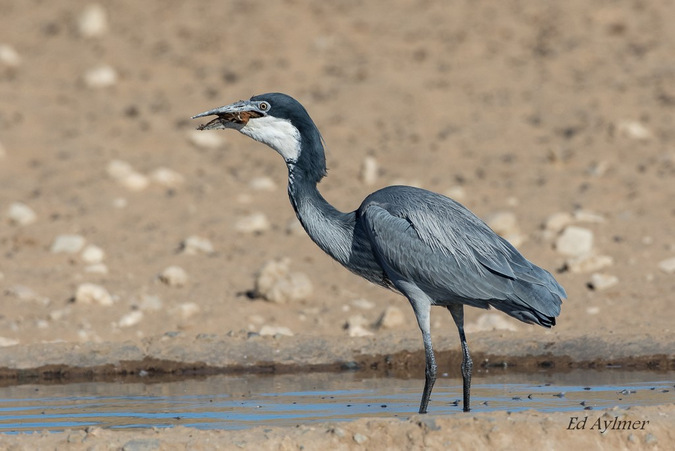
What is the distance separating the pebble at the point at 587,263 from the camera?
10.2 metres

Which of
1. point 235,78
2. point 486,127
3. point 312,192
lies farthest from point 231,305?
point 235,78

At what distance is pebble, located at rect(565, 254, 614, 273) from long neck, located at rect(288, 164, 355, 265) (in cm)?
367

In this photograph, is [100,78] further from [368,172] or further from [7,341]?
[7,341]

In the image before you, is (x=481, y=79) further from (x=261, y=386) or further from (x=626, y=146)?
(x=261, y=386)

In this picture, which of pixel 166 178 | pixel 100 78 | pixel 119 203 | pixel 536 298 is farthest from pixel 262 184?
pixel 536 298

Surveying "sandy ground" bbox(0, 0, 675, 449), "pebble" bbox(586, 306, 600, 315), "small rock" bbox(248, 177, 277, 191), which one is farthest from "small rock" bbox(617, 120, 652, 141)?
"pebble" bbox(586, 306, 600, 315)

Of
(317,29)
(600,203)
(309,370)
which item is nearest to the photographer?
(309,370)

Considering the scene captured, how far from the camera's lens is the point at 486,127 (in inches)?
548

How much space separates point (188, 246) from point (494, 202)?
2.99 meters

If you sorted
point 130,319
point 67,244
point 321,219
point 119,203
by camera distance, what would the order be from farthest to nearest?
point 119,203 → point 67,244 → point 130,319 → point 321,219

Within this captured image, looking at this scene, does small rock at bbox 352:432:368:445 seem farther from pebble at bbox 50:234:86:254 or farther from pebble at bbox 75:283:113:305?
A: pebble at bbox 50:234:86:254

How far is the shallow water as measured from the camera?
6531 millimetres

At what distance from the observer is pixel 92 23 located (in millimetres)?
16781

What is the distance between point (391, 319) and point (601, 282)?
186cm
